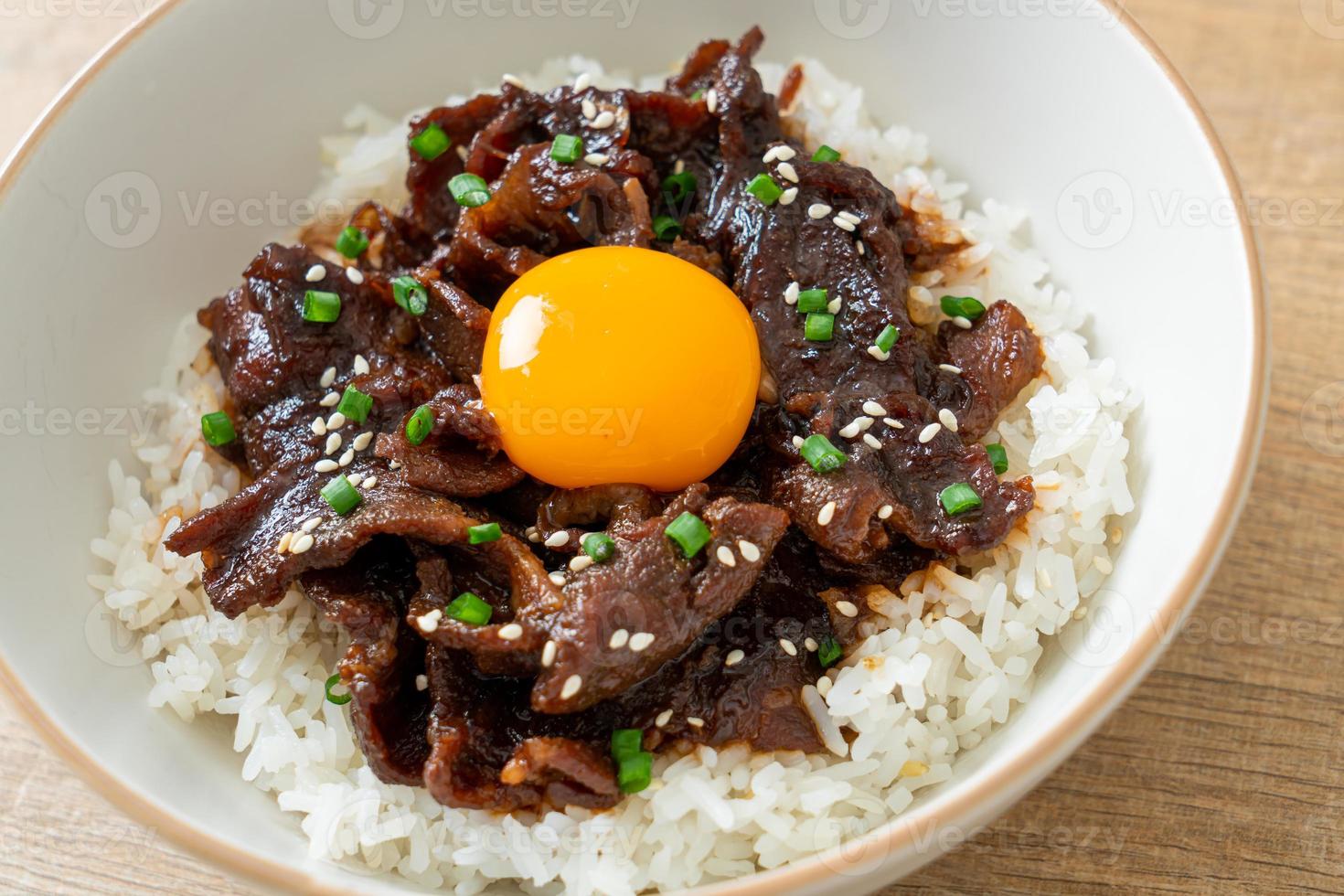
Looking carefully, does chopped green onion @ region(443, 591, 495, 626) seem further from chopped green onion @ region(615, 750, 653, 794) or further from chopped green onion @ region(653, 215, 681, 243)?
chopped green onion @ region(653, 215, 681, 243)

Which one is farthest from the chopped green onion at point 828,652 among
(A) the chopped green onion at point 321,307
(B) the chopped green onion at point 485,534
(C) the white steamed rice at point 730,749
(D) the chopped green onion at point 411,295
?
(A) the chopped green onion at point 321,307

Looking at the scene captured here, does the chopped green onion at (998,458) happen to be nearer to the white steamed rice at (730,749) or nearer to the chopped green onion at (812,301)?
the white steamed rice at (730,749)

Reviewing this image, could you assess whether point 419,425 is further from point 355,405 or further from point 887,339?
point 887,339

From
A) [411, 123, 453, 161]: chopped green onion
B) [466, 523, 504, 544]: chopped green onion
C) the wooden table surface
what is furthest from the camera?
[411, 123, 453, 161]: chopped green onion

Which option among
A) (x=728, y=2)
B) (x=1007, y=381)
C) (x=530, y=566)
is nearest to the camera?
(x=530, y=566)

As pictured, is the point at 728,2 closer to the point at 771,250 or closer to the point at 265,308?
the point at 771,250

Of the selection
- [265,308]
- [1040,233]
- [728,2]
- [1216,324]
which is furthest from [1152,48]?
[265,308]

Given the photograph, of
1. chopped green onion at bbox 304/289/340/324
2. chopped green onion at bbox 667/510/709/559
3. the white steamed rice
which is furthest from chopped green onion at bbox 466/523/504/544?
chopped green onion at bbox 304/289/340/324
